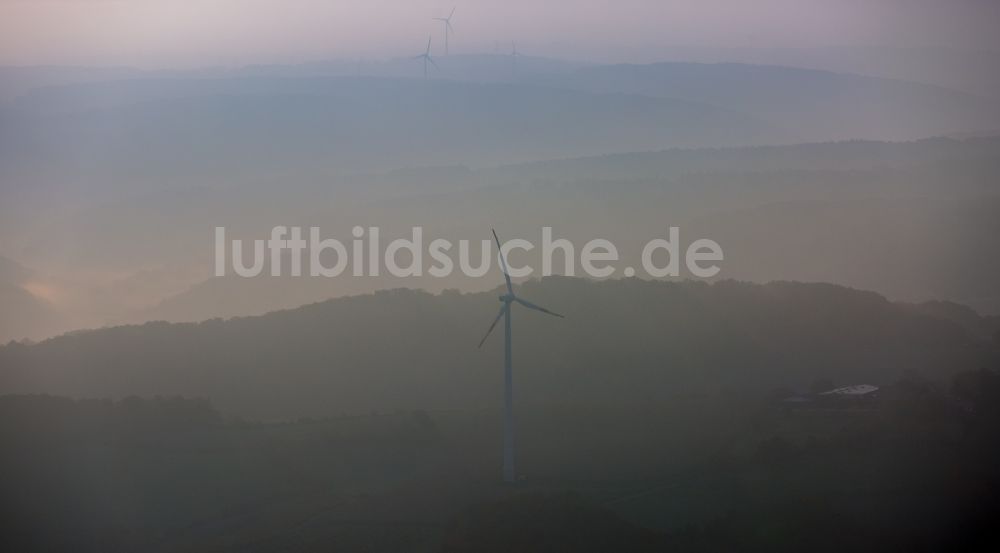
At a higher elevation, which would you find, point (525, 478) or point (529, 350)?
point (529, 350)

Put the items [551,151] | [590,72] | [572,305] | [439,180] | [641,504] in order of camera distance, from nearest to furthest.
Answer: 1. [641,504]
2. [572,305]
3. [439,180]
4. [551,151]
5. [590,72]

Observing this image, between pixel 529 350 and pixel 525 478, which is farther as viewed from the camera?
pixel 529 350

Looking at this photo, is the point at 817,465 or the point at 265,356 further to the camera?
the point at 265,356

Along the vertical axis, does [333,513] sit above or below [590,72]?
below

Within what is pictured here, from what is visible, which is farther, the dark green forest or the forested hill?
the forested hill

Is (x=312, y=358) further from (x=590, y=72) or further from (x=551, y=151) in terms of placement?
(x=590, y=72)

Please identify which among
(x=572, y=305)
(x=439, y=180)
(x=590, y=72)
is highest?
(x=590, y=72)

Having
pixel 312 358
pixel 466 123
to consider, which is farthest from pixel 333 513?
Result: pixel 466 123

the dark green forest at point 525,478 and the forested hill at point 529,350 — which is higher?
the forested hill at point 529,350
